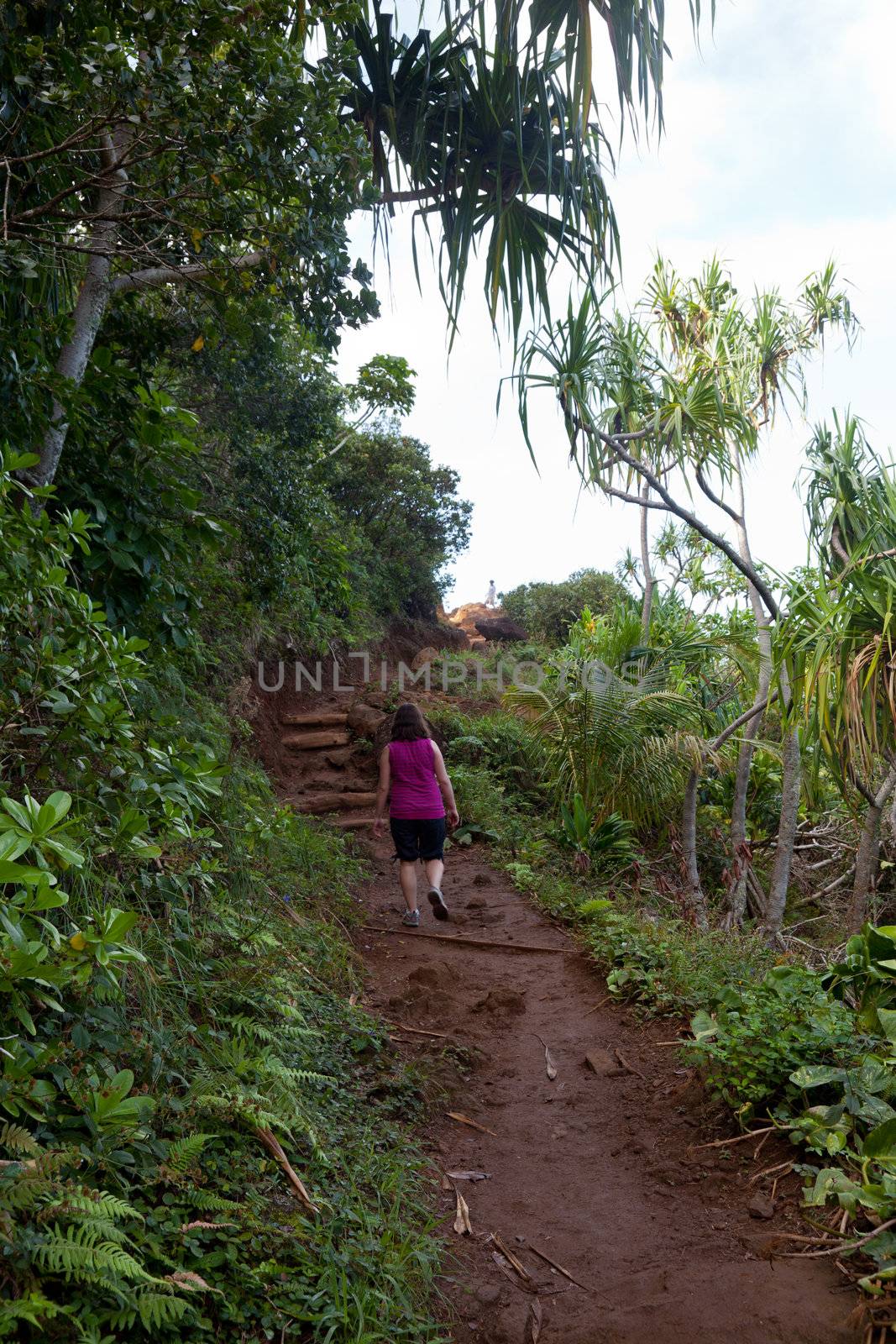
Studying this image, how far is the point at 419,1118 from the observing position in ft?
11.7

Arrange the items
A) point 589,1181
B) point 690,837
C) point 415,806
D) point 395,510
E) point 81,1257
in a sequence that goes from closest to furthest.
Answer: point 81,1257
point 589,1181
point 415,806
point 690,837
point 395,510

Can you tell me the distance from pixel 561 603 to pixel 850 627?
55.3 ft

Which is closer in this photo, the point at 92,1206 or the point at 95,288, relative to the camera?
the point at 92,1206

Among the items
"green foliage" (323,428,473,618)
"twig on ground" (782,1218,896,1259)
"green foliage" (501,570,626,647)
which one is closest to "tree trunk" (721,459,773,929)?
"twig on ground" (782,1218,896,1259)

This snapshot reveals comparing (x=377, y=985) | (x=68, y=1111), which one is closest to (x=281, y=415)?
(x=377, y=985)

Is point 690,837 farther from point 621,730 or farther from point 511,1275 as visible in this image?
point 511,1275

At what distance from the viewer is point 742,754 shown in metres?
8.43

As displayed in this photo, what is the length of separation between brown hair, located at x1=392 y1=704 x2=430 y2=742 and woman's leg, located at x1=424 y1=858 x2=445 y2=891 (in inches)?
34.2

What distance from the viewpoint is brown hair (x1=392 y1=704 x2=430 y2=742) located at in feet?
21.0

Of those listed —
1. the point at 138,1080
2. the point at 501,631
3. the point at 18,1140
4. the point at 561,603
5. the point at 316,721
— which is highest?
the point at 561,603

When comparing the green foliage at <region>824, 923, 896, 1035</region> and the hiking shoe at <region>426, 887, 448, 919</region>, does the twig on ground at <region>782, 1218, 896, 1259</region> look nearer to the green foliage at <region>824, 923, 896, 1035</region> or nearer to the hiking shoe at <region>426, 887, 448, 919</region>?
the green foliage at <region>824, 923, 896, 1035</region>

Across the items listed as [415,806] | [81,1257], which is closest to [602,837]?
[415,806]

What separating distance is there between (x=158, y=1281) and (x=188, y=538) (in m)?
2.68

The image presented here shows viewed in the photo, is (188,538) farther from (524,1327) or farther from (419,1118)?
(524,1327)
